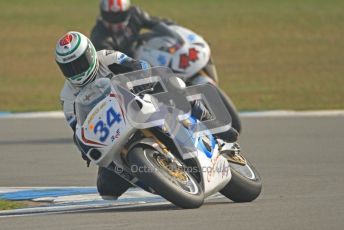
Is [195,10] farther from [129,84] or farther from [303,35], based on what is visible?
[129,84]

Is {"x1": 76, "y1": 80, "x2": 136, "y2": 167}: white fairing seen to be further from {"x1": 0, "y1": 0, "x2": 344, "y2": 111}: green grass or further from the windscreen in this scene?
{"x1": 0, "y1": 0, "x2": 344, "y2": 111}: green grass

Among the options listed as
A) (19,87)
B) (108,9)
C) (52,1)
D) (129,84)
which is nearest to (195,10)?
(52,1)

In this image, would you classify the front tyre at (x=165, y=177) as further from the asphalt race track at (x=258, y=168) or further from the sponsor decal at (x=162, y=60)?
the sponsor decal at (x=162, y=60)

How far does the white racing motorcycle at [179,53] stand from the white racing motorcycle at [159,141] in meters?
4.73

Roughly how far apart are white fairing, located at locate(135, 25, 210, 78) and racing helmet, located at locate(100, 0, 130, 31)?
0.42m

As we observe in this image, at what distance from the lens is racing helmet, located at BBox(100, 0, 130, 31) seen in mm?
14445

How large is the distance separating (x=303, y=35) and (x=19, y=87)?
1036cm

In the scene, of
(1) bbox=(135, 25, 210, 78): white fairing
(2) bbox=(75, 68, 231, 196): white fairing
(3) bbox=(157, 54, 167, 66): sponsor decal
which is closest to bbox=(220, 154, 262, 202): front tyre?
(2) bbox=(75, 68, 231, 196): white fairing

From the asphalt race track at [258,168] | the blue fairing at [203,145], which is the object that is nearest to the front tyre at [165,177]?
the asphalt race track at [258,168]

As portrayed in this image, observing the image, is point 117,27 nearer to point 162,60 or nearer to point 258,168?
point 162,60

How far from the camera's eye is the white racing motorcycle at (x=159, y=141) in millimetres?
8211

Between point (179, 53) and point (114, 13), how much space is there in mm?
1027

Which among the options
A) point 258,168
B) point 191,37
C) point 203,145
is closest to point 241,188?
point 203,145

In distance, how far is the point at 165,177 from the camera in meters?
8.10
